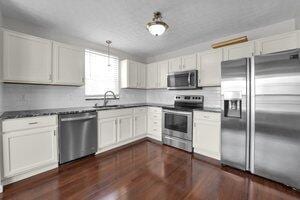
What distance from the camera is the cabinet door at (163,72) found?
407 cm

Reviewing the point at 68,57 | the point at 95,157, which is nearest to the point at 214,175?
the point at 95,157

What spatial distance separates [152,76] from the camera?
176 inches

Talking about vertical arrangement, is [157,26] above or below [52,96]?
above

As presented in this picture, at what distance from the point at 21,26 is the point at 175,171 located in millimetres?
3624

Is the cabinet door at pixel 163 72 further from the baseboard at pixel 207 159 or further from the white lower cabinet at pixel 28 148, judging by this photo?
the white lower cabinet at pixel 28 148

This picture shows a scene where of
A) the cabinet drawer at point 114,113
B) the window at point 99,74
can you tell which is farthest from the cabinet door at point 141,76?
the cabinet drawer at point 114,113

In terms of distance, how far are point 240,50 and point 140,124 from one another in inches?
108

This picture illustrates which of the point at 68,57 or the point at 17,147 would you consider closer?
the point at 17,147

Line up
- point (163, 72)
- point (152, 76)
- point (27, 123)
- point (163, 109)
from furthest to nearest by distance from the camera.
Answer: point (152, 76), point (163, 72), point (163, 109), point (27, 123)

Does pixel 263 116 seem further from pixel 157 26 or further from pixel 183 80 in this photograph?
pixel 157 26

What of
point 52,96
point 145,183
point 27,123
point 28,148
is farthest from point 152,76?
point 28,148

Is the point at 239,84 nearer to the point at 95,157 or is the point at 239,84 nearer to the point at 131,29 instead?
the point at 131,29

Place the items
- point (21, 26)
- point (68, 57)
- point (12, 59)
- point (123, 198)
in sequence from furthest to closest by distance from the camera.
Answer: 1. point (68, 57)
2. point (21, 26)
3. point (12, 59)
4. point (123, 198)

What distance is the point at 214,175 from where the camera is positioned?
2.28 m
